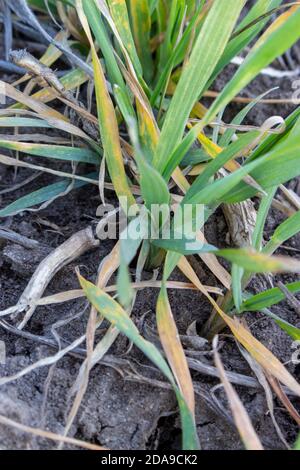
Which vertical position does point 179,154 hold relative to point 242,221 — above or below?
above

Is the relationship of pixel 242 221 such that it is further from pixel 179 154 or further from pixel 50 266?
pixel 50 266

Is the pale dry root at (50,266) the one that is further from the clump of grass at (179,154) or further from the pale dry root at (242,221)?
the pale dry root at (242,221)

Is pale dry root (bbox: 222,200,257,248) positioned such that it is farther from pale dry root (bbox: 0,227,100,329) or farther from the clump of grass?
pale dry root (bbox: 0,227,100,329)

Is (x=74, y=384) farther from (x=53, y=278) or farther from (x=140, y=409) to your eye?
(x=53, y=278)

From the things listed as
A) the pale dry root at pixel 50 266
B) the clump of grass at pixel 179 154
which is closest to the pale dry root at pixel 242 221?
the clump of grass at pixel 179 154

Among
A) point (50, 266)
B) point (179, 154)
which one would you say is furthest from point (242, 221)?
point (50, 266)
